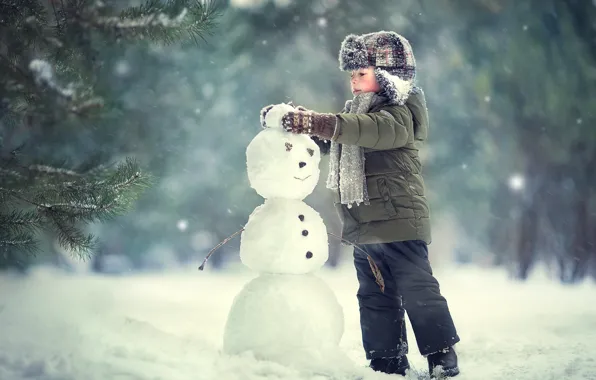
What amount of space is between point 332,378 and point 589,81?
4905mm

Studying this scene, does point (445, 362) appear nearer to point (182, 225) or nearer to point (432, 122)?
point (432, 122)

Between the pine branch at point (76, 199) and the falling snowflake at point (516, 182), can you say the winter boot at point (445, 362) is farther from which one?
the falling snowflake at point (516, 182)

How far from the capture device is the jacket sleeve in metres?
2.36

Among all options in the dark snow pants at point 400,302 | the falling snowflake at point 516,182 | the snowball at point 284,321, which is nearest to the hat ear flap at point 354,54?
the dark snow pants at point 400,302

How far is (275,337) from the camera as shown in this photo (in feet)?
7.70

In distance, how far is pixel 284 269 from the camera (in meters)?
2.46

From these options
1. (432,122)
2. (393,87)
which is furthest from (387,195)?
(432,122)

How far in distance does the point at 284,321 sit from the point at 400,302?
2.08ft

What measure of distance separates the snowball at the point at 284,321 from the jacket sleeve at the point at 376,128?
2.16 ft

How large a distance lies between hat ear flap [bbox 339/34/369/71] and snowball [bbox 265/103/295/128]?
376 mm

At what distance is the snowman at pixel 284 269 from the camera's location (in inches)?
92.5

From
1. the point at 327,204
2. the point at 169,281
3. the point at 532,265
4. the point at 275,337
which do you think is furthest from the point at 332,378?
the point at 532,265

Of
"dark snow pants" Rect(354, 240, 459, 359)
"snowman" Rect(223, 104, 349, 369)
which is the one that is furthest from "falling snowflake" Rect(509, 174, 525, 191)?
"snowman" Rect(223, 104, 349, 369)

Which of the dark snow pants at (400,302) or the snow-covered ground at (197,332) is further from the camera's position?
the dark snow pants at (400,302)
